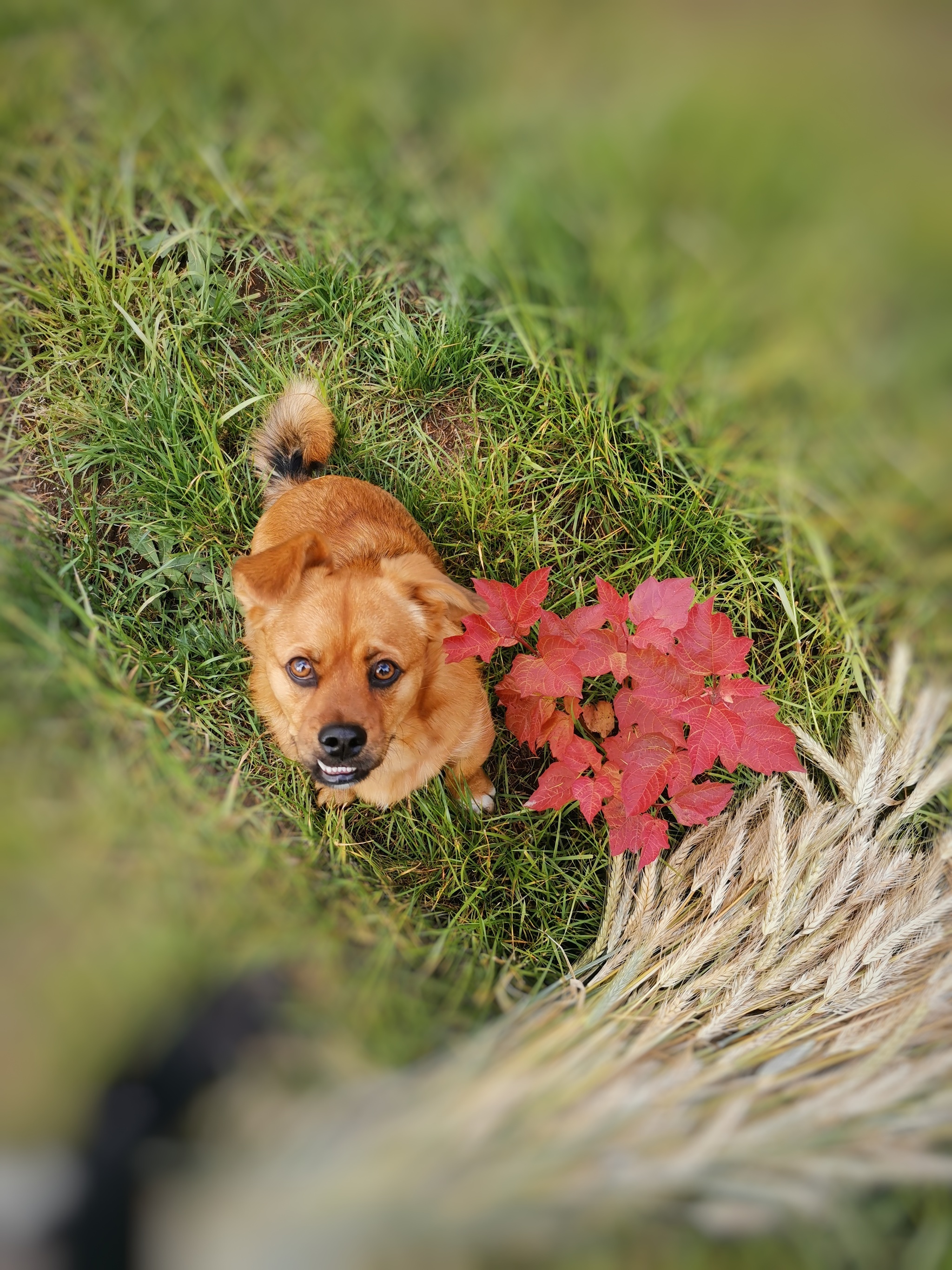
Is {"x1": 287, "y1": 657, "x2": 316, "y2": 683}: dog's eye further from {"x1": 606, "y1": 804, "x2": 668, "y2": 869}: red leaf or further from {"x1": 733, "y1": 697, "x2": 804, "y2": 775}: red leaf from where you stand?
{"x1": 733, "y1": 697, "x2": 804, "y2": 775}: red leaf

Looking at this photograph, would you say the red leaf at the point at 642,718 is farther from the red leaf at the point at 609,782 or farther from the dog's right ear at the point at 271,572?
the dog's right ear at the point at 271,572

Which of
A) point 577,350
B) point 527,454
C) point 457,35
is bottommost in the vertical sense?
point 527,454

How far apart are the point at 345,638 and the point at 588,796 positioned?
1.17m

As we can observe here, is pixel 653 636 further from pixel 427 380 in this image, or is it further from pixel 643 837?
pixel 427 380

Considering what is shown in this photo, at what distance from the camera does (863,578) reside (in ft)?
8.10

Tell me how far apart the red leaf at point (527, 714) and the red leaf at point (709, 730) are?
1.82 ft

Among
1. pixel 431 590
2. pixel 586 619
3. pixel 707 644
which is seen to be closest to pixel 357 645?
pixel 431 590

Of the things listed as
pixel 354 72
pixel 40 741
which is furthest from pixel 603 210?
pixel 40 741

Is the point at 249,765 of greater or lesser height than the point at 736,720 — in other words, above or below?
below

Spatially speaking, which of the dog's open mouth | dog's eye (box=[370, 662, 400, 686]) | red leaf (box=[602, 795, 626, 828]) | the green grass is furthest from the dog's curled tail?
red leaf (box=[602, 795, 626, 828])

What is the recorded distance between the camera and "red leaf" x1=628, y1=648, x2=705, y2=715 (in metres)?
2.78

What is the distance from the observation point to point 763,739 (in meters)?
2.70

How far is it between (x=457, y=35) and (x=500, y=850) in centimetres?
318

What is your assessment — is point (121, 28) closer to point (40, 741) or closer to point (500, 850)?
point (40, 741)
